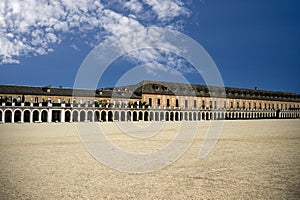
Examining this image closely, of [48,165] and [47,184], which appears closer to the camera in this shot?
[47,184]

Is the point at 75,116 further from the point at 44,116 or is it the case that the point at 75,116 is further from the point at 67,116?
the point at 44,116

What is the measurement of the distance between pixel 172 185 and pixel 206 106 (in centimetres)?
5688

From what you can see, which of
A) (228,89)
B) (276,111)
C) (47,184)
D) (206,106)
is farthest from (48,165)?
(276,111)

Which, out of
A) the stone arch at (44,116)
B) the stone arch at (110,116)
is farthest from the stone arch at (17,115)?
the stone arch at (110,116)

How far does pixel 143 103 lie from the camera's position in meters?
50.6

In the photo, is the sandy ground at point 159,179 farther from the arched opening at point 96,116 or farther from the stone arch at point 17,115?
the arched opening at point 96,116

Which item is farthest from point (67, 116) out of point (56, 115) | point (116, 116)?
point (116, 116)

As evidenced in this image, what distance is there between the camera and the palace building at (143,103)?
3850 centimetres

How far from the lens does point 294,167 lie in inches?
281

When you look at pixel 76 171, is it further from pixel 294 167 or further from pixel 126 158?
pixel 294 167

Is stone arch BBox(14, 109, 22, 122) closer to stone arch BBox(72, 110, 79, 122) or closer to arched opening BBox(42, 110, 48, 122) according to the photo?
arched opening BBox(42, 110, 48, 122)

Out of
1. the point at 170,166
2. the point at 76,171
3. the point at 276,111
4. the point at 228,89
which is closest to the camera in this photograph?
the point at 76,171

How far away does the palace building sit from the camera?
3850cm

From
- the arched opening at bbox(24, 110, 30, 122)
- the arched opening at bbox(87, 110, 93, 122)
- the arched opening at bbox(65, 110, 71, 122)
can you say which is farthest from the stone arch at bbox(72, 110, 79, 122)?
the arched opening at bbox(24, 110, 30, 122)
